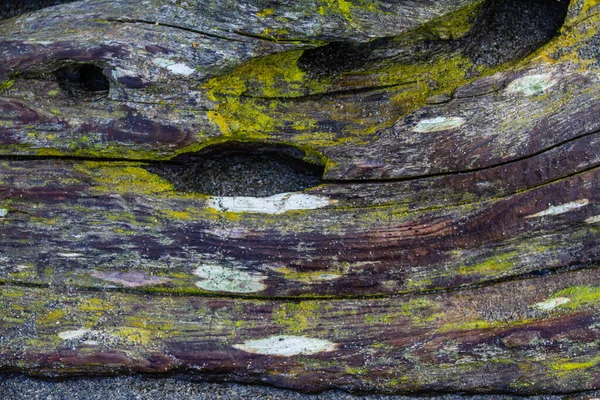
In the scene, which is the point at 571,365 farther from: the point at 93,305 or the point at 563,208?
the point at 93,305

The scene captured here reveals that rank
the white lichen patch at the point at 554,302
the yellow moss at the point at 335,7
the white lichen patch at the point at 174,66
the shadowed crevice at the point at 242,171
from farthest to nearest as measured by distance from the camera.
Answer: the shadowed crevice at the point at 242,171
the white lichen patch at the point at 554,302
the white lichen patch at the point at 174,66
the yellow moss at the point at 335,7

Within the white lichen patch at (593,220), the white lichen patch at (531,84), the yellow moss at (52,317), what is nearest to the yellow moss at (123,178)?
the yellow moss at (52,317)

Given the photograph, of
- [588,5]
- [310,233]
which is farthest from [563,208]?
[310,233]

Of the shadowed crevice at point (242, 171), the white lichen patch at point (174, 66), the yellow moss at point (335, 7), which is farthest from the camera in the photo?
the shadowed crevice at point (242, 171)

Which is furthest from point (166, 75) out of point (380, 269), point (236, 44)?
point (380, 269)

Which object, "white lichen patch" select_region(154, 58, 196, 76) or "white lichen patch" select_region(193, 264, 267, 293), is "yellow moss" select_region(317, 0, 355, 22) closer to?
"white lichen patch" select_region(154, 58, 196, 76)

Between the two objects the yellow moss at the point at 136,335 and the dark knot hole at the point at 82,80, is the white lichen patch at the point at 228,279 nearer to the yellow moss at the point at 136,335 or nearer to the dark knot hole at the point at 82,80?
the yellow moss at the point at 136,335
